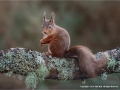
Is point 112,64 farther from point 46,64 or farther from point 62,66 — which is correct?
point 46,64

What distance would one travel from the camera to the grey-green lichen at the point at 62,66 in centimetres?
244

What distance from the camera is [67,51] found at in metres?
2.72

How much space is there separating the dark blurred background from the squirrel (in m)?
3.08

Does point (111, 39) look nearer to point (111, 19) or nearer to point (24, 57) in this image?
point (111, 19)

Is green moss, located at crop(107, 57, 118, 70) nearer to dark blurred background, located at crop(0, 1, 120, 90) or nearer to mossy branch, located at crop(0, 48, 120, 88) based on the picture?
mossy branch, located at crop(0, 48, 120, 88)

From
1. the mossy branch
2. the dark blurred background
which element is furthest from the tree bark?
the dark blurred background

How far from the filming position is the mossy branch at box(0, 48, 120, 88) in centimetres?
228

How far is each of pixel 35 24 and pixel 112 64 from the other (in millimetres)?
3370

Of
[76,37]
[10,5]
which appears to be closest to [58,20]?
[76,37]

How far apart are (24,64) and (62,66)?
322mm

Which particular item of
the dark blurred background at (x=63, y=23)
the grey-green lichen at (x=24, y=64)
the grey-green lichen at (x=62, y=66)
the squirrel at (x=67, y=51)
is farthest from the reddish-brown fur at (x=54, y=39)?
the dark blurred background at (x=63, y=23)

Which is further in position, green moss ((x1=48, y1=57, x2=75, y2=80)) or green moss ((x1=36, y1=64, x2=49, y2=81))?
green moss ((x1=48, y1=57, x2=75, y2=80))

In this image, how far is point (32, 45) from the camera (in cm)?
611

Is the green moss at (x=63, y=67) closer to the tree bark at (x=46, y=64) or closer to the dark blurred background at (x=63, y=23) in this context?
the tree bark at (x=46, y=64)
